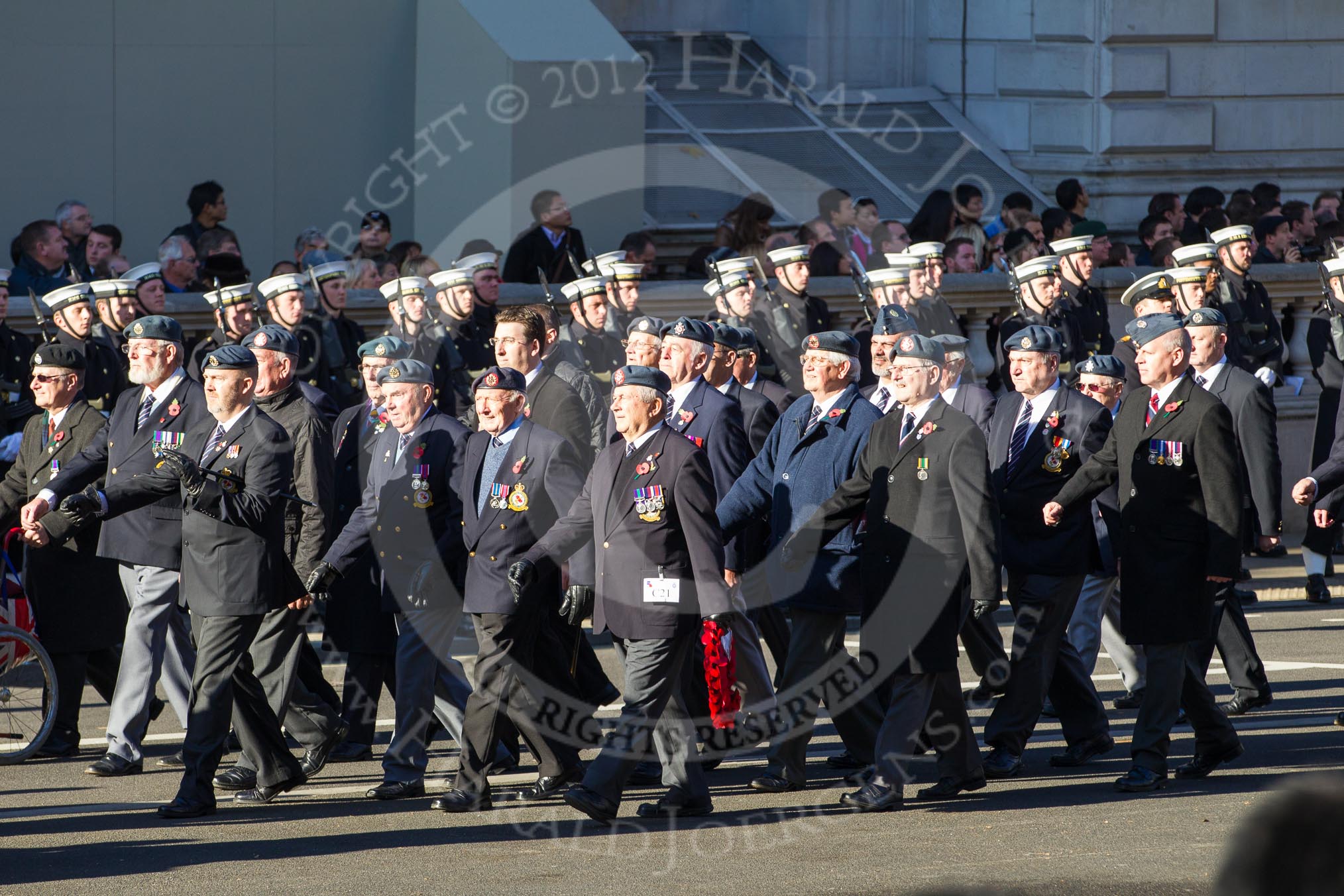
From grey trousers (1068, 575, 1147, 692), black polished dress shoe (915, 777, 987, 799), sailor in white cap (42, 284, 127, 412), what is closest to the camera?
black polished dress shoe (915, 777, 987, 799)

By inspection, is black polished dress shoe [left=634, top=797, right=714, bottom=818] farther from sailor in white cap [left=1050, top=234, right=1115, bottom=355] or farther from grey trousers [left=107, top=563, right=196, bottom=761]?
sailor in white cap [left=1050, top=234, right=1115, bottom=355]

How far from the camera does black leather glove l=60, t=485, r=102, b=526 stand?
25.4 feet

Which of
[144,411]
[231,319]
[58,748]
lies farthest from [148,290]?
[58,748]

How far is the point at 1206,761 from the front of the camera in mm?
7957

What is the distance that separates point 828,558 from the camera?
798cm

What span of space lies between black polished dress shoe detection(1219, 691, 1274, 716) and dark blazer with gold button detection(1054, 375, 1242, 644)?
1628mm

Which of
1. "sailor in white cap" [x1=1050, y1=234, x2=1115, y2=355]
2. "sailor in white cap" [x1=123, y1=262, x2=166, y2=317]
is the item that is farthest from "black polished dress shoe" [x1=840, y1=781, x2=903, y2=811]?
"sailor in white cap" [x1=1050, y1=234, x2=1115, y2=355]

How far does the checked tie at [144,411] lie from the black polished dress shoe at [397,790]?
6.28 feet

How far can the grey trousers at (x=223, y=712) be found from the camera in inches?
293

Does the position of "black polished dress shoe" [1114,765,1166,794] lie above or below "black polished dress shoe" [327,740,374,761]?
above

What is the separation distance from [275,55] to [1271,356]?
8526mm

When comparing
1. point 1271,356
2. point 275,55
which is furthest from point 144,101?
point 1271,356

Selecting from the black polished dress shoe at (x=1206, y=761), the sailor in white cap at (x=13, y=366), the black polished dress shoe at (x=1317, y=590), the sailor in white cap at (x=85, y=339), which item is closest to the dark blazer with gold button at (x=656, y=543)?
the black polished dress shoe at (x=1206, y=761)

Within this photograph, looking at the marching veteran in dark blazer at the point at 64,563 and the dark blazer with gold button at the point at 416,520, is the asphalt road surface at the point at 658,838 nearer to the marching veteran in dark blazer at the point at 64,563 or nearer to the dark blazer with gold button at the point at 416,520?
the marching veteran in dark blazer at the point at 64,563
